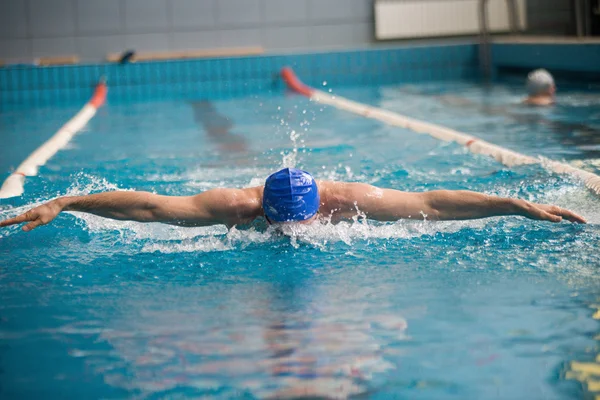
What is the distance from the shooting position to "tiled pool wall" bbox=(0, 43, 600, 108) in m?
12.6

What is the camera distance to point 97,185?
212 inches

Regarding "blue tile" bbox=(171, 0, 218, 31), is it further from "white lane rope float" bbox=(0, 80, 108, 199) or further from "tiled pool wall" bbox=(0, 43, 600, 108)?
"white lane rope float" bbox=(0, 80, 108, 199)

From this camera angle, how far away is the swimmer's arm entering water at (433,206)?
138 inches

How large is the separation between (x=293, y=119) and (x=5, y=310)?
6.60 metres

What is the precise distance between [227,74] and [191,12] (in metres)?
2.74

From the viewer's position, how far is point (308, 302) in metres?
2.97

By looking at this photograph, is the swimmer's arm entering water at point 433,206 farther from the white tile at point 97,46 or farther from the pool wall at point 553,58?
the white tile at point 97,46

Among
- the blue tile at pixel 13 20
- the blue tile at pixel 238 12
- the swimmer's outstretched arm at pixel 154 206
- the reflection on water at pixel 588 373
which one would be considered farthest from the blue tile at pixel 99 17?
the reflection on water at pixel 588 373

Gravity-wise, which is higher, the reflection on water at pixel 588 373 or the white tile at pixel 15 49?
the white tile at pixel 15 49

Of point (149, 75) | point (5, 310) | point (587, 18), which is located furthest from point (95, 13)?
point (5, 310)

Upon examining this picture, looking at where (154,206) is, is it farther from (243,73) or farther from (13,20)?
(13,20)

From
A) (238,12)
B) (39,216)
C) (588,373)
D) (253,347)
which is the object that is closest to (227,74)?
(238,12)

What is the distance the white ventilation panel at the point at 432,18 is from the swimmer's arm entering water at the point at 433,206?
12090mm

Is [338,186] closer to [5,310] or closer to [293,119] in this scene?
[5,310]
